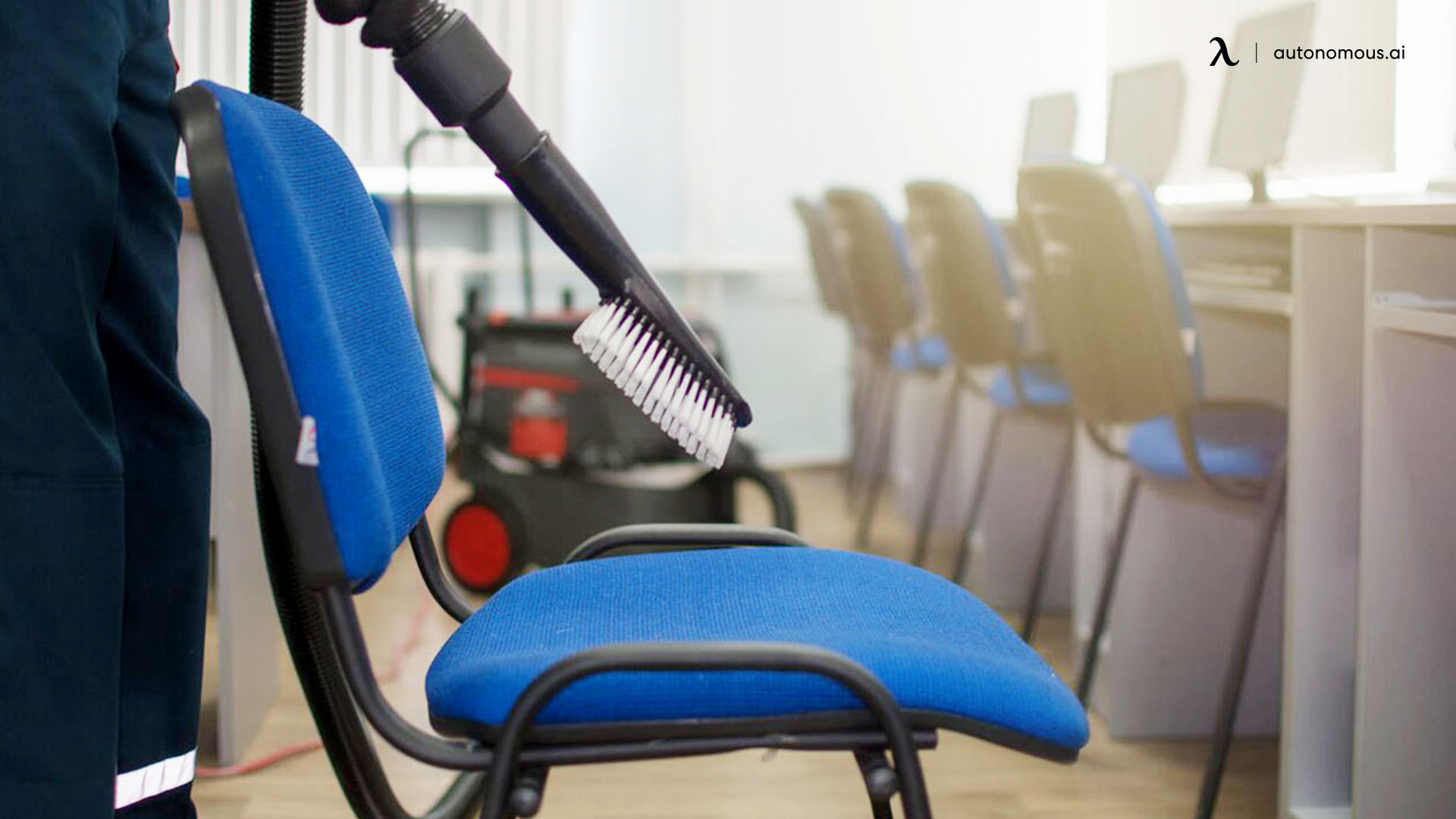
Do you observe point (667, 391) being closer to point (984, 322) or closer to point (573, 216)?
point (573, 216)

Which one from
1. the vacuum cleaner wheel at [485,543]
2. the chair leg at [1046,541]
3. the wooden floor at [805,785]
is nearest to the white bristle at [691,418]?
the wooden floor at [805,785]

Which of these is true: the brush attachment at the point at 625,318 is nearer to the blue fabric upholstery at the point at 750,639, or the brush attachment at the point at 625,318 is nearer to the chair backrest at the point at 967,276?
the blue fabric upholstery at the point at 750,639

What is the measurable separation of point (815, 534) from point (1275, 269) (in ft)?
6.68

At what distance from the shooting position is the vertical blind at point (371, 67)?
5141mm

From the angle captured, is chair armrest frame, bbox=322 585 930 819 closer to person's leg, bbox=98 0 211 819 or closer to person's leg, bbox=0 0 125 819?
person's leg, bbox=0 0 125 819

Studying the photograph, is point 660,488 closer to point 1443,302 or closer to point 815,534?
point 815,534

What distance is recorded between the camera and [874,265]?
12.3 ft

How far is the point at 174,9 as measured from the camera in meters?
5.11

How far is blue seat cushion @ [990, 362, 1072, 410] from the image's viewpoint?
289 centimetres

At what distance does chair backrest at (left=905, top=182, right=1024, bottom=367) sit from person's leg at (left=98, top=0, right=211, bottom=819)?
1.82 metres

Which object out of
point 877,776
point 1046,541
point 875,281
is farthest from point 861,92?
point 877,776

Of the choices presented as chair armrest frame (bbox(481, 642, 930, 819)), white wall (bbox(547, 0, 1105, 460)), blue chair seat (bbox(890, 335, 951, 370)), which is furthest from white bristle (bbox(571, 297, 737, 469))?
white wall (bbox(547, 0, 1105, 460))

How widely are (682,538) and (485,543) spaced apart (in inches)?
75.9

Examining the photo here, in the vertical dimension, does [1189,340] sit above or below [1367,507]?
above
